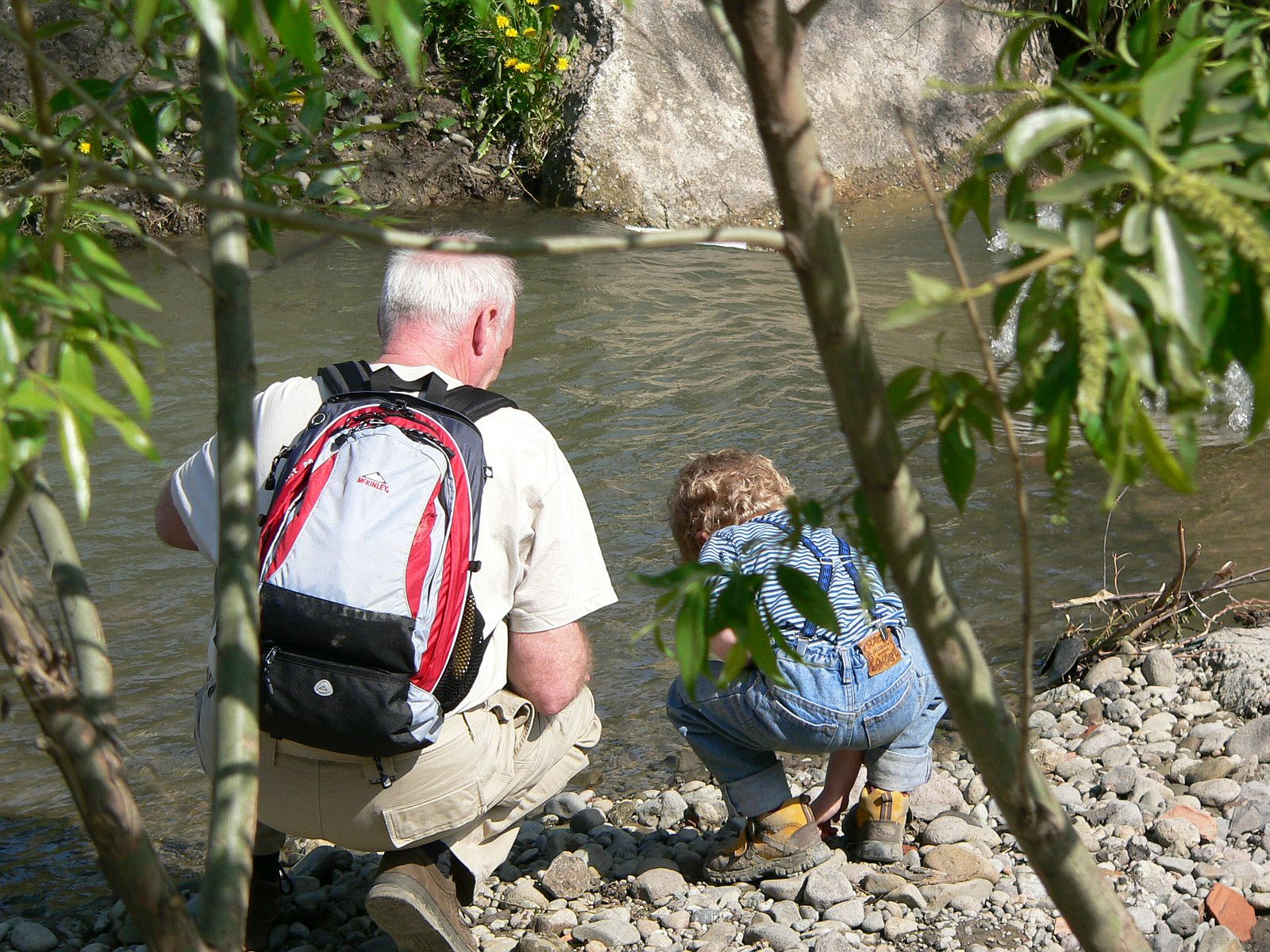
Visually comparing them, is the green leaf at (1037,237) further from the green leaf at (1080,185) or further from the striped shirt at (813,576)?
the striped shirt at (813,576)

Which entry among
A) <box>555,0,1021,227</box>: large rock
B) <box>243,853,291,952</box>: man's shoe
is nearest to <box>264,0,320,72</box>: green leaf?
<box>243,853,291,952</box>: man's shoe

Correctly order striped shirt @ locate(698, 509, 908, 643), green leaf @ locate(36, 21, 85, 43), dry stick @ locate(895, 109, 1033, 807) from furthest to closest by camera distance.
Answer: striped shirt @ locate(698, 509, 908, 643), green leaf @ locate(36, 21, 85, 43), dry stick @ locate(895, 109, 1033, 807)

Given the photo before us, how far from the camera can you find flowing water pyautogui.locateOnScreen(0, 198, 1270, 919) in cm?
391

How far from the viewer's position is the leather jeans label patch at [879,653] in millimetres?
2879

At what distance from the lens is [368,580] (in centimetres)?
238

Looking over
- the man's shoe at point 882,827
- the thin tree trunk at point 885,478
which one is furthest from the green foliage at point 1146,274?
the man's shoe at point 882,827

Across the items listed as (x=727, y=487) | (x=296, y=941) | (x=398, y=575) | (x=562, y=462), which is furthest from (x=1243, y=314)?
(x=296, y=941)

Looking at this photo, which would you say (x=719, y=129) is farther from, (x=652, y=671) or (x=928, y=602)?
(x=928, y=602)

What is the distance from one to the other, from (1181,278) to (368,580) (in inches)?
72.6

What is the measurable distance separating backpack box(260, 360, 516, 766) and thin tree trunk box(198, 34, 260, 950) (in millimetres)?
1154

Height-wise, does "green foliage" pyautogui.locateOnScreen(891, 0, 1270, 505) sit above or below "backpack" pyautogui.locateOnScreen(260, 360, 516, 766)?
above

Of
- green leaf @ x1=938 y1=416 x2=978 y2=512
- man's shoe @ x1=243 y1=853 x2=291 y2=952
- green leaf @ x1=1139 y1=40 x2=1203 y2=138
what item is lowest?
man's shoe @ x1=243 y1=853 x2=291 y2=952

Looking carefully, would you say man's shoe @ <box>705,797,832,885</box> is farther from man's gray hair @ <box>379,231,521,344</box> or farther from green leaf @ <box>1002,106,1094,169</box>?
green leaf @ <box>1002,106,1094,169</box>

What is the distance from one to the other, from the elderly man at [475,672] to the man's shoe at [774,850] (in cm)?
44
